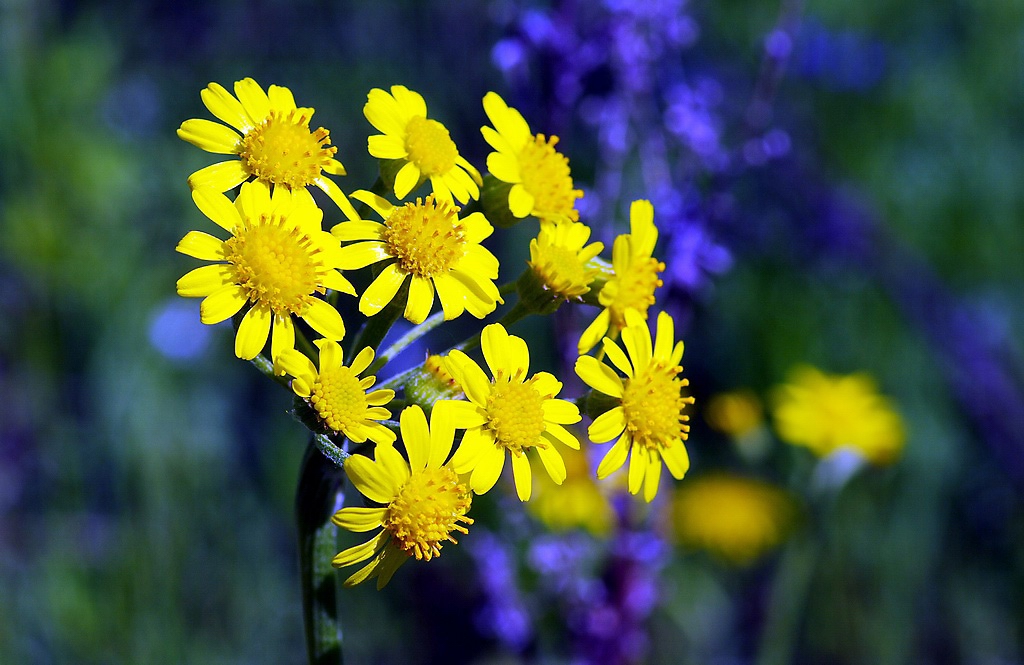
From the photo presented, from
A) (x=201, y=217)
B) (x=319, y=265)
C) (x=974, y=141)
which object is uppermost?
(x=974, y=141)

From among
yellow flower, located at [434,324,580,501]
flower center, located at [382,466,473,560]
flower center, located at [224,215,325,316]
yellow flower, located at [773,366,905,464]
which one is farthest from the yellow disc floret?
yellow flower, located at [773,366,905,464]

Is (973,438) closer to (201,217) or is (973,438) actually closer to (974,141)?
(974,141)

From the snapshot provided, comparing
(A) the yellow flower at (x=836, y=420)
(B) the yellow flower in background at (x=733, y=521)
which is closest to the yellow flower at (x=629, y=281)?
(A) the yellow flower at (x=836, y=420)

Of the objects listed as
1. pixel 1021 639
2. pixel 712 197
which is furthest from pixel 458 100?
pixel 1021 639

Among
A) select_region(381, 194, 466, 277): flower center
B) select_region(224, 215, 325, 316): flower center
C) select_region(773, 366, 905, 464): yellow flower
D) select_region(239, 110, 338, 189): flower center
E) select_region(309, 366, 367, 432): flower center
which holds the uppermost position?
select_region(773, 366, 905, 464): yellow flower

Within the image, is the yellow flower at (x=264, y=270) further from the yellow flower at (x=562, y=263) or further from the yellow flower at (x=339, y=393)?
the yellow flower at (x=562, y=263)

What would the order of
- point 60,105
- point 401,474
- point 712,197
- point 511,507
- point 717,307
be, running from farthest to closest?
point 717,307 < point 60,105 < point 511,507 < point 712,197 < point 401,474

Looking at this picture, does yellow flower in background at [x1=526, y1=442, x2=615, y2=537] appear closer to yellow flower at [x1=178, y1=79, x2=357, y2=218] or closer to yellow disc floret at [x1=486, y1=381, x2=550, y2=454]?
yellow disc floret at [x1=486, y1=381, x2=550, y2=454]

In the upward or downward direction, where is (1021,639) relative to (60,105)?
downward
